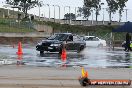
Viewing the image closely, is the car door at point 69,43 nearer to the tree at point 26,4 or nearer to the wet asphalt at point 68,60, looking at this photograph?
the wet asphalt at point 68,60

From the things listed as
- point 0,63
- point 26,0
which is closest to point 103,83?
point 0,63

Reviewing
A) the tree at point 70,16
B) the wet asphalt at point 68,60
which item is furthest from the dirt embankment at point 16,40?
the tree at point 70,16

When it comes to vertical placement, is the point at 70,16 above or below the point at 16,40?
above

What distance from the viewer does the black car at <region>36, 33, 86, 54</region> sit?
1323 inches

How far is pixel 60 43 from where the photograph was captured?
34.2m

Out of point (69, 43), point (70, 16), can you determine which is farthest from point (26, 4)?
point (69, 43)

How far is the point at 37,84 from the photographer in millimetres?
14648

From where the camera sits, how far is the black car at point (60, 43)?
110 ft

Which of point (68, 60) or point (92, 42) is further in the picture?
→ point (92, 42)

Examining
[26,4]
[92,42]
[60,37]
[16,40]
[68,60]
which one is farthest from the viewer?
[26,4]

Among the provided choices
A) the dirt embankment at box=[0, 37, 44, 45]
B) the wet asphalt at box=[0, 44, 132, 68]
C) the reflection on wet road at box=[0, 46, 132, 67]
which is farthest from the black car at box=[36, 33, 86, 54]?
the dirt embankment at box=[0, 37, 44, 45]

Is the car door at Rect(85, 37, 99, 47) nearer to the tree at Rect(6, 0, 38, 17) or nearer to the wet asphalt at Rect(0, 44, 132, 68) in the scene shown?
the wet asphalt at Rect(0, 44, 132, 68)

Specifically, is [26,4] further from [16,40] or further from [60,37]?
[60,37]

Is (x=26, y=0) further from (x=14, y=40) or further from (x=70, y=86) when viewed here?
(x=70, y=86)
